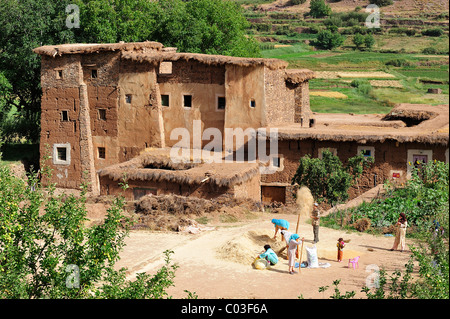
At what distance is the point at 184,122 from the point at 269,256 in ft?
45.8

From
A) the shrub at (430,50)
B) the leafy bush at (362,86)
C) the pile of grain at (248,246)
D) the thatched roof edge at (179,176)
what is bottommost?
the pile of grain at (248,246)

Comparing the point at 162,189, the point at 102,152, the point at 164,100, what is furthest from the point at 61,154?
the point at 162,189

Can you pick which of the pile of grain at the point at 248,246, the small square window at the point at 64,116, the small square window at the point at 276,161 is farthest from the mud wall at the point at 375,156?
the small square window at the point at 64,116

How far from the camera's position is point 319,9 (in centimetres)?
7762

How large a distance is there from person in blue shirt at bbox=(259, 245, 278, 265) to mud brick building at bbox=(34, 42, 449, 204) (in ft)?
23.5

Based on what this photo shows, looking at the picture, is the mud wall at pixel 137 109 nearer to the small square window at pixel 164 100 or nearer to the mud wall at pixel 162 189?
the small square window at pixel 164 100

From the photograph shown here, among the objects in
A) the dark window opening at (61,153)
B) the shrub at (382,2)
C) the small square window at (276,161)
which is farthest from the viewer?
the shrub at (382,2)

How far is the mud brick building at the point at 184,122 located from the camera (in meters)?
27.7

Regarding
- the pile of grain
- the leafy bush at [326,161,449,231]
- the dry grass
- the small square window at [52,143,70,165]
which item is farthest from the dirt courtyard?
the dry grass

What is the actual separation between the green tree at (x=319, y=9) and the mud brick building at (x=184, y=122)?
4297 cm

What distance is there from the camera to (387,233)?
72.0 feet

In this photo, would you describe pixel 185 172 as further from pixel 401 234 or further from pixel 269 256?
pixel 401 234

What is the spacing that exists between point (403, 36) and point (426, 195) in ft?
171
